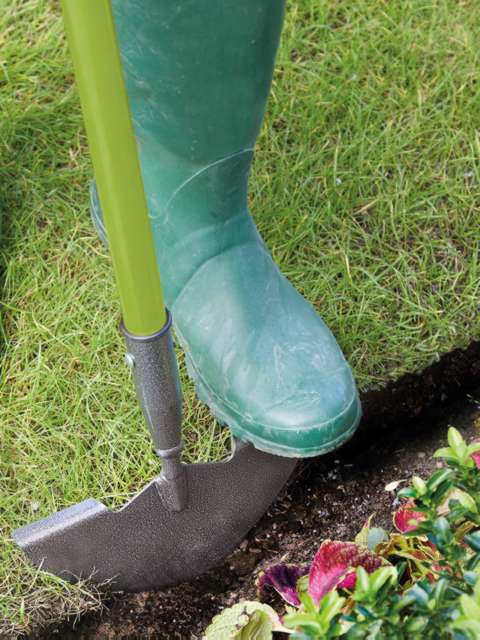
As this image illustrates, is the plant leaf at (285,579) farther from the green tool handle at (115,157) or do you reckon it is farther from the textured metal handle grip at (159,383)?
the green tool handle at (115,157)

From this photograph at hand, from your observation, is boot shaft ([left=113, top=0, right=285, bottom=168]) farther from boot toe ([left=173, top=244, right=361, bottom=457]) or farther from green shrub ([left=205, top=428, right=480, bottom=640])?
green shrub ([left=205, top=428, right=480, bottom=640])

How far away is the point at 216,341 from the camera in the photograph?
190cm

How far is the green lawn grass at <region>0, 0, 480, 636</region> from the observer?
1989 millimetres

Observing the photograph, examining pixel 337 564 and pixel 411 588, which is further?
pixel 337 564

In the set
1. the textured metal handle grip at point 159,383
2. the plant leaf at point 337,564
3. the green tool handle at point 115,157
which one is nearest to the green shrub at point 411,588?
the plant leaf at point 337,564

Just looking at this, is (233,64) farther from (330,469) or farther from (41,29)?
(41,29)

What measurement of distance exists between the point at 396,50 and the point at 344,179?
487 mm

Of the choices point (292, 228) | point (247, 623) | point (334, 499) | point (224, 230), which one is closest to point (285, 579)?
point (247, 623)

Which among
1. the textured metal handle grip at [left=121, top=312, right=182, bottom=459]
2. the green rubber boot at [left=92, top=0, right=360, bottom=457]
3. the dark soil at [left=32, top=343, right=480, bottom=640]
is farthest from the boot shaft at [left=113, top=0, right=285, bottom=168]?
the dark soil at [left=32, top=343, right=480, bottom=640]

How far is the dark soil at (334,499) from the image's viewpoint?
188 cm

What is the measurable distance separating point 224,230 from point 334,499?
2.04ft

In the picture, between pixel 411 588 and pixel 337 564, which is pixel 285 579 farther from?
pixel 411 588

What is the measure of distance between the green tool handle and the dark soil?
2.21ft

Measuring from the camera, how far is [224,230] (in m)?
1.91
